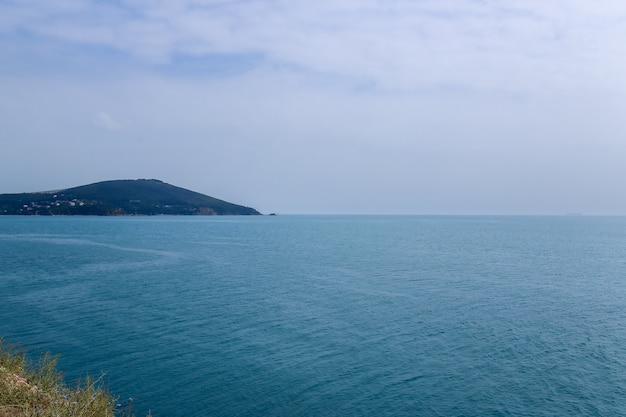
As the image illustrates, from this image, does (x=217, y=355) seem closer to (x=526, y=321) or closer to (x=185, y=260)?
(x=526, y=321)

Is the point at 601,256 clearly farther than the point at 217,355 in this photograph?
Yes

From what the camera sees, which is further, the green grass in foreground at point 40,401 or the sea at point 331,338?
the sea at point 331,338

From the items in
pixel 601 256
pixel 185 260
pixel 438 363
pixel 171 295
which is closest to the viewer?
pixel 438 363

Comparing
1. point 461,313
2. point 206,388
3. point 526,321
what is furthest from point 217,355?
point 526,321

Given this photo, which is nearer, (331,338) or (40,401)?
(40,401)

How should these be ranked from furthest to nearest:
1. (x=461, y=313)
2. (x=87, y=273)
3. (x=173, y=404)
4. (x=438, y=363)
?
1. (x=87, y=273)
2. (x=461, y=313)
3. (x=438, y=363)
4. (x=173, y=404)

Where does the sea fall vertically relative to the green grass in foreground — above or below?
below

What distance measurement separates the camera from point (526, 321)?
38.2 meters

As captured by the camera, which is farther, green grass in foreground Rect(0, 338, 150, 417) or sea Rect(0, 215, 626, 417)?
Answer: sea Rect(0, 215, 626, 417)

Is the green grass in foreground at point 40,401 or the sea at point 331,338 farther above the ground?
the green grass in foreground at point 40,401

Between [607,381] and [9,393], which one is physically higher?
[9,393]

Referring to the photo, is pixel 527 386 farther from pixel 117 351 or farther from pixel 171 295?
pixel 171 295

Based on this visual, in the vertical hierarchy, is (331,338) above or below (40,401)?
below

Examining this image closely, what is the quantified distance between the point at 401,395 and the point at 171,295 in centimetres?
3081
